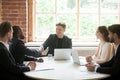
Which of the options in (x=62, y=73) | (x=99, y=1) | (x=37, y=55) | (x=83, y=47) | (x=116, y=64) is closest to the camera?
(x=116, y=64)

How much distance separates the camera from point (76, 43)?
565 centimetres

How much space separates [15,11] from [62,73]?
2825mm

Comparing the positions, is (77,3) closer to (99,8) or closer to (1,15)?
(99,8)

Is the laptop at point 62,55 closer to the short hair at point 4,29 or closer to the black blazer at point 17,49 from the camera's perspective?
the black blazer at point 17,49

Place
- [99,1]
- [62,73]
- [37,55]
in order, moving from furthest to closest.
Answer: [99,1], [37,55], [62,73]

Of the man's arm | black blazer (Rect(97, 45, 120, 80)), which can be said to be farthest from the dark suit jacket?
the man's arm

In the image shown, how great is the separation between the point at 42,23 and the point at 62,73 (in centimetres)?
293

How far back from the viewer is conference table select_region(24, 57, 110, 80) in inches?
114

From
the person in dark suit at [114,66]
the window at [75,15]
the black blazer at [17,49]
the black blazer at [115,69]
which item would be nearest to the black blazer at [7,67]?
the black blazer at [17,49]

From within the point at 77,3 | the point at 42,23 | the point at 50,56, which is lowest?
the point at 50,56

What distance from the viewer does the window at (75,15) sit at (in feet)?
19.4

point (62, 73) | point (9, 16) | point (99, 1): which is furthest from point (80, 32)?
point (62, 73)

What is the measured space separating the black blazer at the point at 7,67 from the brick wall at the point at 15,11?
2.61 m

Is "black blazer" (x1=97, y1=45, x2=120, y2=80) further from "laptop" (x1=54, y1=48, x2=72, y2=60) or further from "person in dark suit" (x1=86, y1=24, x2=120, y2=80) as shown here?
"laptop" (x1=54, y1=48, x2=72, y2=60)
